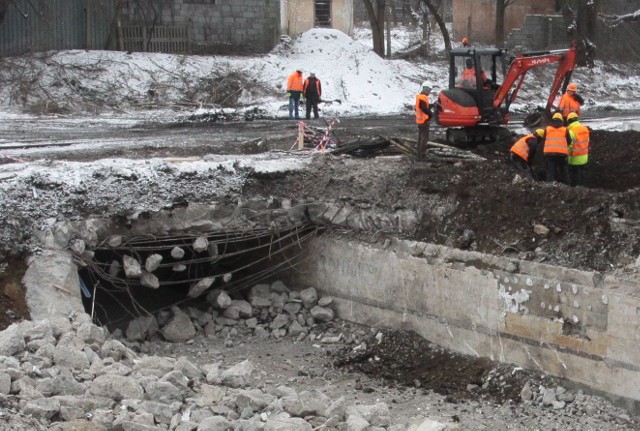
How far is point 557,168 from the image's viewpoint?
1505cm

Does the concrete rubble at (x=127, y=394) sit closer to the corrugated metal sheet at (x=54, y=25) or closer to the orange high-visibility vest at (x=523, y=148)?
the orange high-visibility vest at (x=523, y=148)

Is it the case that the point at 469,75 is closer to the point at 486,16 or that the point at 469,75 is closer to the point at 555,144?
the point at 555,144

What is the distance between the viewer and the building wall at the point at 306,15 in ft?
116

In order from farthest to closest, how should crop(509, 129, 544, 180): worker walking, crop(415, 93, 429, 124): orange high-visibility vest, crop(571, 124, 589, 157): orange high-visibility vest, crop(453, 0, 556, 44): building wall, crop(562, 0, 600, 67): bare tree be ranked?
crop(453, 0, 556, 44): building wall
crop(562, 0, 600, 67): bare tree
crop(415, 93, 429, 124): orange high-visibility vest
crop(509, 129, 544, 180): worker walking
crop(571, 124, 589, 157): orange high-visibility vest

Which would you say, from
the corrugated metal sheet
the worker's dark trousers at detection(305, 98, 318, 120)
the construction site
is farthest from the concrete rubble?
the corrugated metal sheet

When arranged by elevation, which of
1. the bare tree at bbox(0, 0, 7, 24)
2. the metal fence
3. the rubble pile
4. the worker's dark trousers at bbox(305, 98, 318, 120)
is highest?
the bare tree at bbox(0, 0, 7, 24)

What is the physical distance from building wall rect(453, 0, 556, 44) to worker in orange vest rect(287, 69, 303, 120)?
16966mm

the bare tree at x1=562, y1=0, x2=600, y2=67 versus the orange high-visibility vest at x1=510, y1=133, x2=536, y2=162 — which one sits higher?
the bare tree at x1=562, y1=0, x2=600, y2=67

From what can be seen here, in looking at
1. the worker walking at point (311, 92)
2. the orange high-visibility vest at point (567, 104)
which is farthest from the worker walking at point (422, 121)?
the worker walking at point (311, 92)

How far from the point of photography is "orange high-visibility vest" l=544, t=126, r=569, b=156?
14.4 m

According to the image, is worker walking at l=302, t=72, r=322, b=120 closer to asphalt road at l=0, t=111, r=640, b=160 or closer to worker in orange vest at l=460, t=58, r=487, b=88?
asphalt road at l=0, t=111, r=640, b=160

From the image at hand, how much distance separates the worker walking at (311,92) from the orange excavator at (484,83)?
6005 millimetres

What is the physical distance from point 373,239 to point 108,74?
1506 centimetres

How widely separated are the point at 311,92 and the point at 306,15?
1366 cm
